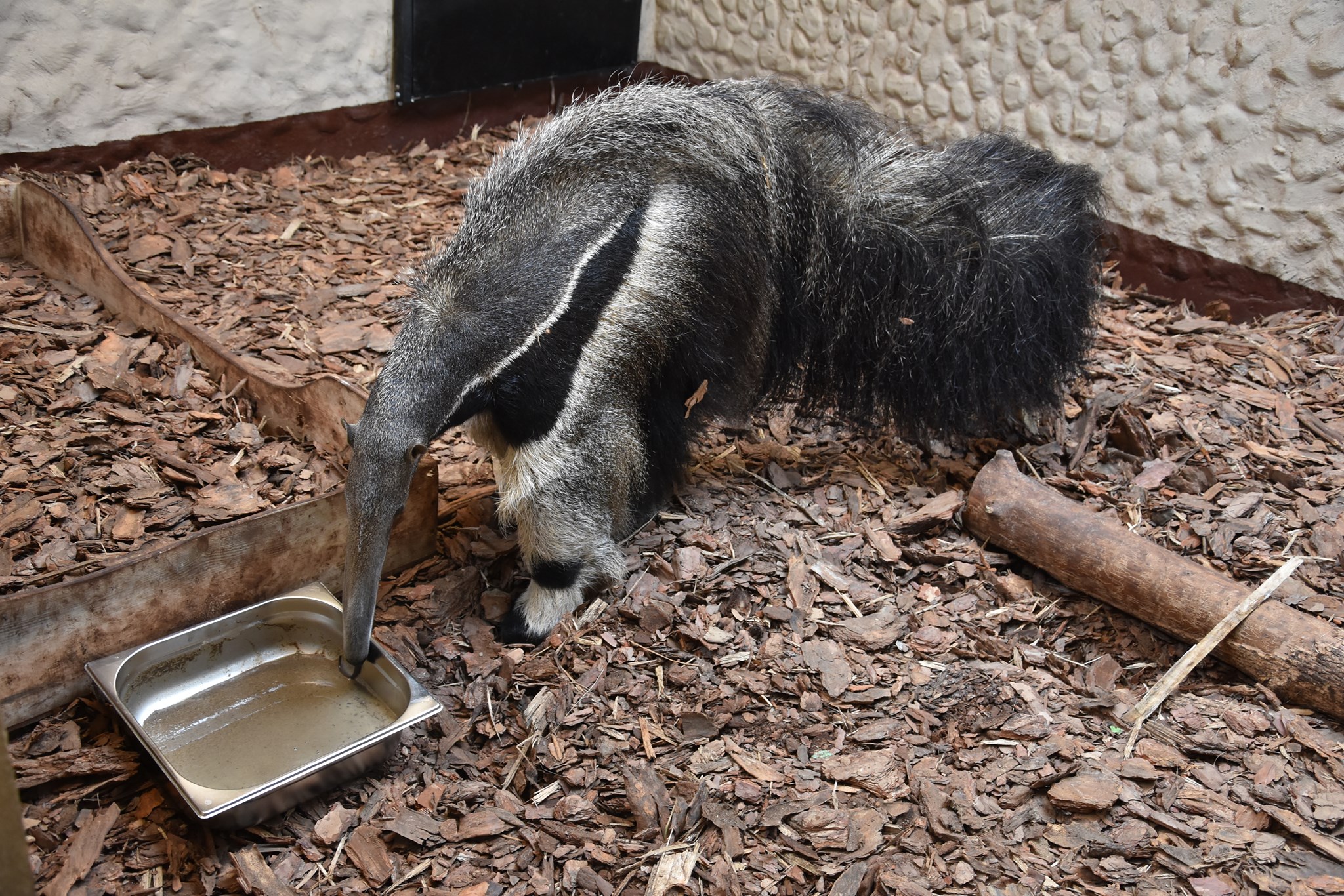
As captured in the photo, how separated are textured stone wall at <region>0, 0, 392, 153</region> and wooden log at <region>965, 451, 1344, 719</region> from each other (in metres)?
4.91

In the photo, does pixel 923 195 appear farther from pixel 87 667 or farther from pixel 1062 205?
pixel 87 667

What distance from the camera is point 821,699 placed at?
3.58 m

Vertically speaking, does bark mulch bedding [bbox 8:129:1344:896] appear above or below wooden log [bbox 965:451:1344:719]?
below

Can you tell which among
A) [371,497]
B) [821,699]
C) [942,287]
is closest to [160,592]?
[371,497]

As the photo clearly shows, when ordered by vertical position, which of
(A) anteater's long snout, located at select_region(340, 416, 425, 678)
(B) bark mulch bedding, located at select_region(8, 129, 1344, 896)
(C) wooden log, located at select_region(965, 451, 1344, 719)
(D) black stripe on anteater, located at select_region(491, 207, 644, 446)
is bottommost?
(B) bark mulch bedding, located at select_region(8, 129, 1344, 896)

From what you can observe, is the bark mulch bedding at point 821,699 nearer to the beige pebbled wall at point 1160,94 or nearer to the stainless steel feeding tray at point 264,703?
the stainless steel feeding tray at point 264,703

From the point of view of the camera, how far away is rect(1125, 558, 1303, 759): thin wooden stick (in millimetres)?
3453

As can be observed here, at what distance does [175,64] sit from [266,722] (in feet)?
14.4

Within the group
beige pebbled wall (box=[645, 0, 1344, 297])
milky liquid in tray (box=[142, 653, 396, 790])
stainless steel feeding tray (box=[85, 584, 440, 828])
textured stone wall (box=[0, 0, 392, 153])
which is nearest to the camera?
stainless steel feeding tray (box=[85, 584, 440, 828])

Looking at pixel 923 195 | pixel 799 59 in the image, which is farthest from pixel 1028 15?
pixel 923 195

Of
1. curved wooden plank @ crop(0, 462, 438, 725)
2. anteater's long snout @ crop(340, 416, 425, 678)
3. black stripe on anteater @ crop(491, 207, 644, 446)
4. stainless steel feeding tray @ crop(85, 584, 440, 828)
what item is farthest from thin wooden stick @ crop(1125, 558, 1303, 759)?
curved wooden plank @ crop(0, 462, 438, 725)

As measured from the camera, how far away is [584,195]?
3.57m

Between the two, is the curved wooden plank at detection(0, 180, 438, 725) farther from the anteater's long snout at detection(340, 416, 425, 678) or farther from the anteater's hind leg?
the anteater's long snout at detection(340, 416, 425, 678)

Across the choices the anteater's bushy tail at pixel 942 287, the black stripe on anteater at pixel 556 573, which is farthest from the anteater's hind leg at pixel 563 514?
the anteater's bushy tail at pixel 942 287
